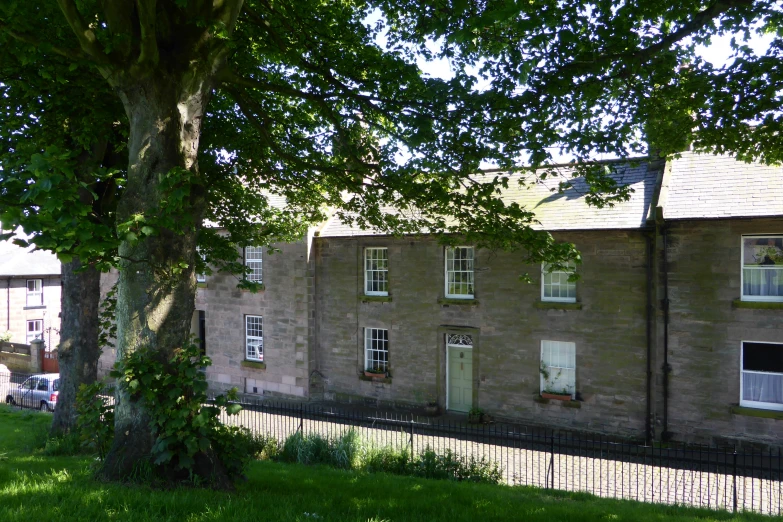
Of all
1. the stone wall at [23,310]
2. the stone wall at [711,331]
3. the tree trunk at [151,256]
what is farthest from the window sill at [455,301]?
the stone wall at [23,310]

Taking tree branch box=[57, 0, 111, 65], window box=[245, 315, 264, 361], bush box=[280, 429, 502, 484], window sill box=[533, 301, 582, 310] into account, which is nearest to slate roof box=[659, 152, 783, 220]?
window sill box=[533, 301, 582, 310]

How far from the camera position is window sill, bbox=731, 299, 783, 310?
1584 cm

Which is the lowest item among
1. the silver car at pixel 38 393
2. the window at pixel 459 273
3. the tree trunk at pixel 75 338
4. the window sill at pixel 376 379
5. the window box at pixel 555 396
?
the silver car at pixel 38 393

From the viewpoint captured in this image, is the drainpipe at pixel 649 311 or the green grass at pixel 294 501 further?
the drainpipe at pixel 649 311

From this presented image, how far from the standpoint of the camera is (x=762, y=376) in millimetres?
16156

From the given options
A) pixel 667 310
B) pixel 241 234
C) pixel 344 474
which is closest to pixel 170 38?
pixel 344 474

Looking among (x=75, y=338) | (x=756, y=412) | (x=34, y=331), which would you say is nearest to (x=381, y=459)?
(x=75, y=338)

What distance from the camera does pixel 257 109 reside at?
36.8ft

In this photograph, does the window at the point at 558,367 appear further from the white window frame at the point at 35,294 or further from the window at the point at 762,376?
the white window frame at the point at 35,294

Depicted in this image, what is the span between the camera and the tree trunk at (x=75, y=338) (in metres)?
13.8

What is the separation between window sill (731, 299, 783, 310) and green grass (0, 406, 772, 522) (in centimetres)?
872

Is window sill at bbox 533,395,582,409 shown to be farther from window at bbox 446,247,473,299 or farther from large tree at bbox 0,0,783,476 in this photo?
large tree at bbox 0,0,783,476

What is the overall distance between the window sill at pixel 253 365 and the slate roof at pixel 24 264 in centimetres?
1841

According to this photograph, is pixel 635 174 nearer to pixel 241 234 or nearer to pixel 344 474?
pixel 241 234
